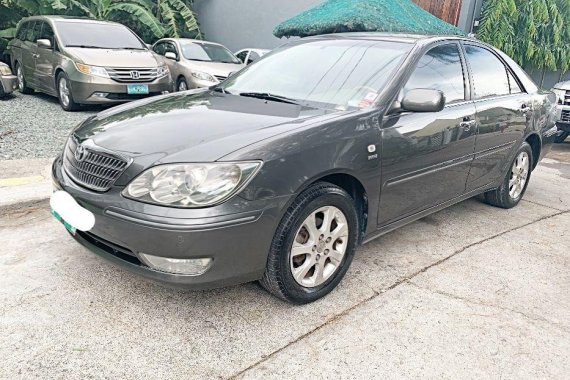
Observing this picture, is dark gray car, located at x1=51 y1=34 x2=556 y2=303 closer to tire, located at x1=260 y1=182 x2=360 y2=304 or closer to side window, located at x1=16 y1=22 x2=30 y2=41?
tire, located at x1=260 y1=182 x2=360 y2=304

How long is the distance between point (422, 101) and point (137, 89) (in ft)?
19.9

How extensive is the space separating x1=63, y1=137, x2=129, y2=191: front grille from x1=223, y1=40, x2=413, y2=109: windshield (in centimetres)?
128

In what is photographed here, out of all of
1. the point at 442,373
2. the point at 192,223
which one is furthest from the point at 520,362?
the point at 192,223

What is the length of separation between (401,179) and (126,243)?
1.81 metres

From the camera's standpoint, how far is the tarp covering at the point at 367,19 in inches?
390

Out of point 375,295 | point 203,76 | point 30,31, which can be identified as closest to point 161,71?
point 203,76

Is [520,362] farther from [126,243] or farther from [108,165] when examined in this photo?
[108,165]

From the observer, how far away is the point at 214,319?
2.62 m

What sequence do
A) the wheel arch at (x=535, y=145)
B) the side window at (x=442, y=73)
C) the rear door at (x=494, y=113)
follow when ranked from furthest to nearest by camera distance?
the wheel arch at (x=535, y=145) → the rear door at (x=494, y=113) → the side window at (x=442, y=73)

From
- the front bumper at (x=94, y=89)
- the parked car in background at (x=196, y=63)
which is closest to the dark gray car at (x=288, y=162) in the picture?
the front bumper at (x=94, y=89)

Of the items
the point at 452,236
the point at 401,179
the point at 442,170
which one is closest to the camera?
the point at 401,179

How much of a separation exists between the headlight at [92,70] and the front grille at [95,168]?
532 cm

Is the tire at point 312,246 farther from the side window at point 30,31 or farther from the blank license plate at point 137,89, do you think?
the side window at point 30,31

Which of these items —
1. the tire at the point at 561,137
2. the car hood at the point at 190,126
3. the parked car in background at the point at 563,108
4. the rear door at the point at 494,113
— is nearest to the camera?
the car hood at the point at 190,126
